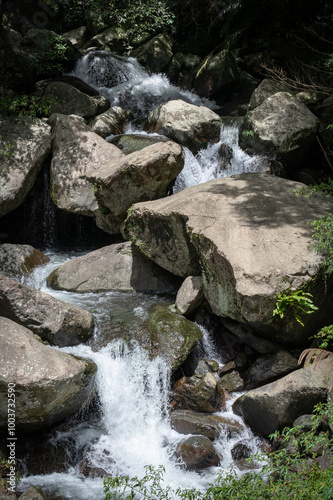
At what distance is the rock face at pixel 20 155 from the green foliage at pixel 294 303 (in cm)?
575

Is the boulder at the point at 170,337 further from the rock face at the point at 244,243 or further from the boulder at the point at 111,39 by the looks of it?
the boulder at the point at 111,39

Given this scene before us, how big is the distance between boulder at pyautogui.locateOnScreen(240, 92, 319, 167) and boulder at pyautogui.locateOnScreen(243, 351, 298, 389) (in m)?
5.20

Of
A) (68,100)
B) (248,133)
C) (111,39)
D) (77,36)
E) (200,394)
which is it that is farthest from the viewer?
(77,36)

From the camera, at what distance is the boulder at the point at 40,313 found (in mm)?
5477

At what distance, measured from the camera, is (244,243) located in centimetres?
580

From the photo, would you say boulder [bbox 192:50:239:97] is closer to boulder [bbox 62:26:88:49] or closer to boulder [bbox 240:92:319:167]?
boulder [bbox 240:92:319:167]

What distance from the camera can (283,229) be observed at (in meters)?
6.03

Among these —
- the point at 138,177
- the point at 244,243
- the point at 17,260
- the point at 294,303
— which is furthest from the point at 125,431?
the point at 138,177

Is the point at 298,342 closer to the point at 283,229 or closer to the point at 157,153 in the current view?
the point at 283,229

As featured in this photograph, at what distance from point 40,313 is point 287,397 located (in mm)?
3147

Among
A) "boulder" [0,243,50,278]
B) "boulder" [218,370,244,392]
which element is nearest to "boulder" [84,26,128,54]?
"boulder" [0,243,50,278]

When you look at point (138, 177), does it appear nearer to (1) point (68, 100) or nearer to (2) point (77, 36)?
(1) point (68, 100)

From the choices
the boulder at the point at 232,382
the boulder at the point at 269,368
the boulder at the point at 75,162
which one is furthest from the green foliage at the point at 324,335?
the boulder at the point at 75,162

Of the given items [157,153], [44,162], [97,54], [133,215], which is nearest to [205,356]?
[133,215]
